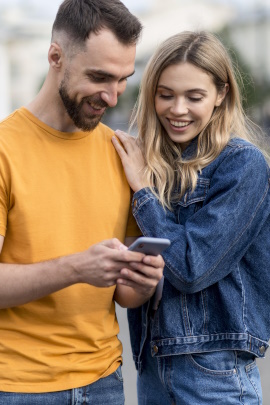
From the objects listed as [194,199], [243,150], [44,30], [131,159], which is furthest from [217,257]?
[44,30]

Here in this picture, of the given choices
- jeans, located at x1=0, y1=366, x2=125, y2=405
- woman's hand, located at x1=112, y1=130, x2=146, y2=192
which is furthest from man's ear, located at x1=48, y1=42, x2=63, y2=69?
jeans, located at x1=0, y1=366, x2=125, y2=405

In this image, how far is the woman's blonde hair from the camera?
8.87 feet

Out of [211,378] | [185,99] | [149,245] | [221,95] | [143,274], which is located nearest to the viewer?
[149,245]

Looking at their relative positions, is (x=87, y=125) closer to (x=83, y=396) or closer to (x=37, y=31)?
(x=83, y=396)

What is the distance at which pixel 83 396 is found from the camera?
250 cm

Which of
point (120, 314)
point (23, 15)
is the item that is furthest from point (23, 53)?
point (120, 314)

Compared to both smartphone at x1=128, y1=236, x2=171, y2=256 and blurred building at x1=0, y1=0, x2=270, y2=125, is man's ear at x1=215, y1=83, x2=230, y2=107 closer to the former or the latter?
smartphone at x1=128, y1=236, x2=171, y2=256

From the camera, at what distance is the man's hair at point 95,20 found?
2.56 metres

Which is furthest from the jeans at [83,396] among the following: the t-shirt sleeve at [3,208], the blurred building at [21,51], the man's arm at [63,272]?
the blurred building at [21,51]

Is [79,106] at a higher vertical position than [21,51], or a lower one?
lower

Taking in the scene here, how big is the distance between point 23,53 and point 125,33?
5814 centimetres

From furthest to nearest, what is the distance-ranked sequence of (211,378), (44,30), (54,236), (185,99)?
(44,30) < (185,99) < (211,378) < (54,236)

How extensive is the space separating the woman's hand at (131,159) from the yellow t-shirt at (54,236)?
2.7 inches

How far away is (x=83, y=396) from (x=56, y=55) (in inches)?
46.6
